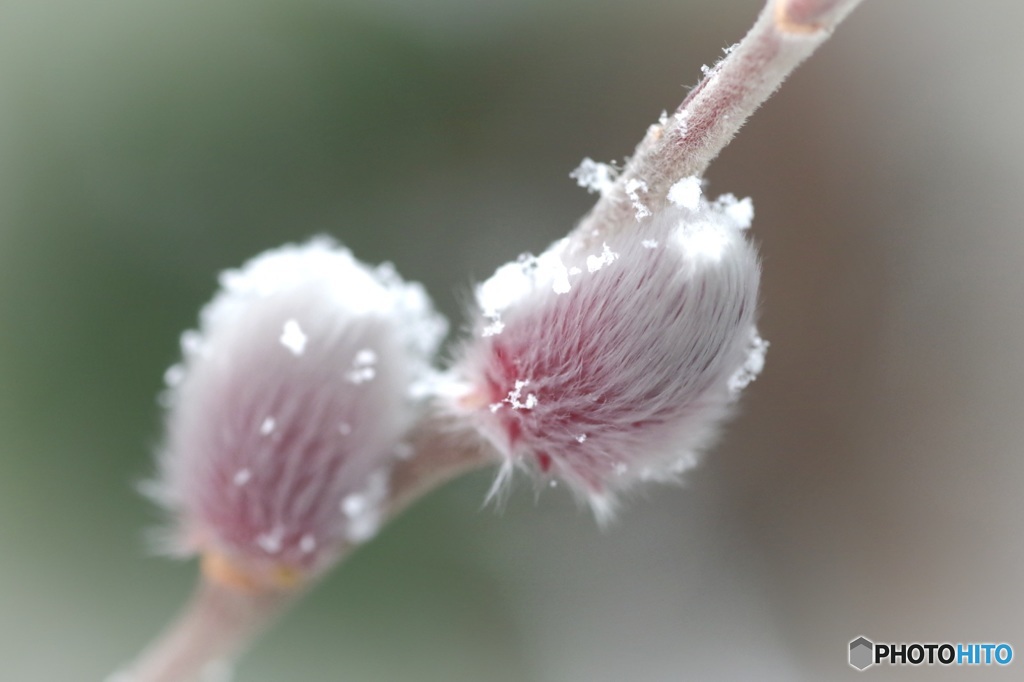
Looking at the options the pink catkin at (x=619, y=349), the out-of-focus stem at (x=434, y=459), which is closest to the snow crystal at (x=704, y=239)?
the pink catkin at (x=619, y=349)

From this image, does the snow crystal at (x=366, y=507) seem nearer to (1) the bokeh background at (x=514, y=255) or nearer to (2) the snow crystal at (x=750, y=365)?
(2) the snow crystal at (x=750, y=365)

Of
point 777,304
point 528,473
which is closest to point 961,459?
point 777,304

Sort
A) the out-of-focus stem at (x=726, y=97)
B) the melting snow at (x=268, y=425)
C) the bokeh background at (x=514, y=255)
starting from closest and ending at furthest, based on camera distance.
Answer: the out-of-focus stem at (x=726, y=97), the melting snow at (x=268, y=425), the bokeh background at (x=514, y=255)

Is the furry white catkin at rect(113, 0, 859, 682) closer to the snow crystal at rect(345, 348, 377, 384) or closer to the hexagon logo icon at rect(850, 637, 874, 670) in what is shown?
the snow crystal at rect(345, 348, 377, 384)

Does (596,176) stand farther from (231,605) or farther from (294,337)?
(231,605)

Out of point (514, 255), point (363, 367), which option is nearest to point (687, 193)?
point (363, 367)

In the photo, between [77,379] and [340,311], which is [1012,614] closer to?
[340,311]

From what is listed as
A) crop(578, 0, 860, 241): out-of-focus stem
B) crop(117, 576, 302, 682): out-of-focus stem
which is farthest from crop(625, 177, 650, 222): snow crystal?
crop(117, 576, 302, 682): out-of-focus stem
